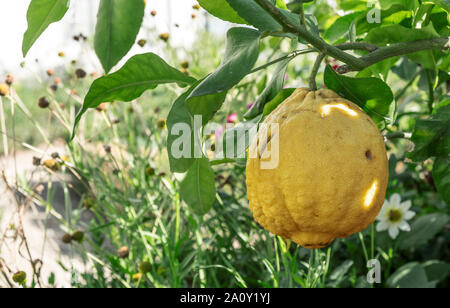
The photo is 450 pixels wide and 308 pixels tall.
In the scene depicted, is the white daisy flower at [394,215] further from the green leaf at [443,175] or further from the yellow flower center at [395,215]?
the green leaf at [443,175]

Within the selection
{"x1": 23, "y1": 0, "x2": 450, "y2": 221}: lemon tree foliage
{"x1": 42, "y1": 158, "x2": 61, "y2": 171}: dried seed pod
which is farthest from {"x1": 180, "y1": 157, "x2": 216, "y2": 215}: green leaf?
{"x1": 42, "y1": 158, "x2": 61, "y2": 171}: dried seed pod

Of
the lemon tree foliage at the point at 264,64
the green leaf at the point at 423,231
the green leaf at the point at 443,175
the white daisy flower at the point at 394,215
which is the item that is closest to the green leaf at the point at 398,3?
the lemon tree foliage at the point at 264,64

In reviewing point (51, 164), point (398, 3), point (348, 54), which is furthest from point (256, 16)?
point (51, 164)

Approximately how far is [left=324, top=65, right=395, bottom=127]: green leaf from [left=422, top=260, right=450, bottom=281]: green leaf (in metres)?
0.77

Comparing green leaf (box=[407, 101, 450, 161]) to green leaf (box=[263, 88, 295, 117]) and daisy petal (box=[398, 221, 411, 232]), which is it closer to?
green leaf (box=[263, 88, 295, 117])

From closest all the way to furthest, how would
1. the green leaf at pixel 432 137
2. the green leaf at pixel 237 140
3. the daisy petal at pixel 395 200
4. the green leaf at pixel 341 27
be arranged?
1. the green leaf at pixel 237 140
2. the green leaf at pixel 432 137
3. the green leaf at pixel 341 27
4. the daisy petal at pixel 395 200

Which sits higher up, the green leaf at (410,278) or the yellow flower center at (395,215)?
the yellow flower center at (395,215)

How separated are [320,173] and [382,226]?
31.4 inches

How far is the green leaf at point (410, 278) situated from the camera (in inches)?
41.6

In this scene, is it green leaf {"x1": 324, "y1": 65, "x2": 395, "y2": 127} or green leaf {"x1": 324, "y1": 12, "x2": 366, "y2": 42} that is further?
green leaf {"x1": 324, "y1": 12, "x2": 366, "y2": 42}

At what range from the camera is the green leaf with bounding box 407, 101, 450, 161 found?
612 mm

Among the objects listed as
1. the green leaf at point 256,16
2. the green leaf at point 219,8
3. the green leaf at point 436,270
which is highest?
the green leaf at point 219,8

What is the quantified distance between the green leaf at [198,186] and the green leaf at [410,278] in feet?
2.33

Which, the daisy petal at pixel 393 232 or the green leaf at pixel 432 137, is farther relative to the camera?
the daisy petal at pixel 393 232
